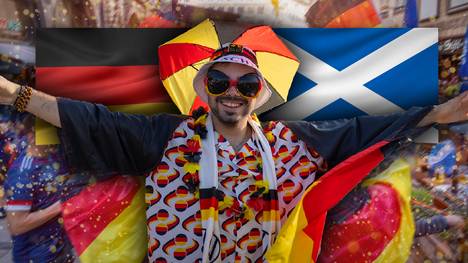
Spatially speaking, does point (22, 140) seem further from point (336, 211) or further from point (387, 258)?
point (387, 258)

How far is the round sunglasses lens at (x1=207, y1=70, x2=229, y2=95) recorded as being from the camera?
7.53 feet

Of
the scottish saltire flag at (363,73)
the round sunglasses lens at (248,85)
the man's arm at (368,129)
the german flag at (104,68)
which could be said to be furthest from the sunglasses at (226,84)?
the scottish saltire flag at (363,73)

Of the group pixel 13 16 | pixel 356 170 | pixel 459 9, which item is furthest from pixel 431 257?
pixel 13 16

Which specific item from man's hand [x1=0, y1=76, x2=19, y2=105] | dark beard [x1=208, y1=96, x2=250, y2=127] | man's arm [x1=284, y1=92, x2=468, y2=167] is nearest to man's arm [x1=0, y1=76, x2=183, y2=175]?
man's hand [x1=0, y1=76, x2=19, y2=105]

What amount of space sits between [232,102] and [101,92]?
2.60ft

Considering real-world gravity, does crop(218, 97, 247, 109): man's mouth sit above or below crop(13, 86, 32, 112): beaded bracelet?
below

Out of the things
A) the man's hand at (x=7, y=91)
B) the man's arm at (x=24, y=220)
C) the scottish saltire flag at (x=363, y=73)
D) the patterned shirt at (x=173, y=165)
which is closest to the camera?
the man's hand at (x=7, y=91)

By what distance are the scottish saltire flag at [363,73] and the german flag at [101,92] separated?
31.8 inches

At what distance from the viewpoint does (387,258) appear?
278 cm

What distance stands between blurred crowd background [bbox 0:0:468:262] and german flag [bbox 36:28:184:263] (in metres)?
0.06

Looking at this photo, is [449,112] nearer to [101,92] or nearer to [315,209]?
[315,209]

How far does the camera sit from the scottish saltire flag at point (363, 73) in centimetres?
292

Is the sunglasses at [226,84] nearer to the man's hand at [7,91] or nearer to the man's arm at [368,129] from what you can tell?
the man's arm at [368,129]

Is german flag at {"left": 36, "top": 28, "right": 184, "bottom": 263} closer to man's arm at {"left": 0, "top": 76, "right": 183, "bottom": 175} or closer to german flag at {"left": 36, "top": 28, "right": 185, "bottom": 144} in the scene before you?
german flag at {"left": 36, "top": 28, "right": 185, "bottom": 144}
